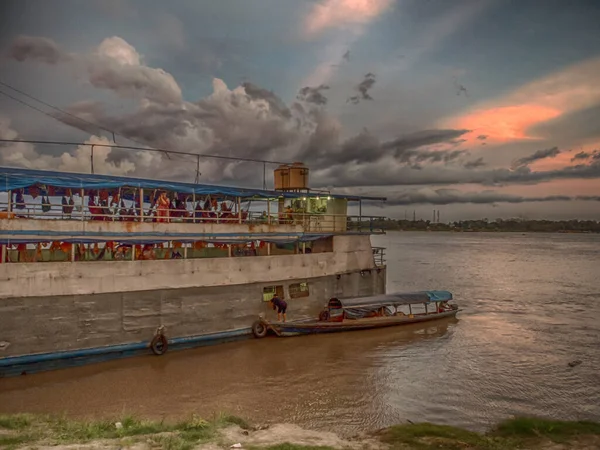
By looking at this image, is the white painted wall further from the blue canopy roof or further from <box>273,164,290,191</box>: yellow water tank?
<box>273,164,290,191</box>: yellow water tank

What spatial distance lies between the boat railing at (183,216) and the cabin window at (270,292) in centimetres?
324

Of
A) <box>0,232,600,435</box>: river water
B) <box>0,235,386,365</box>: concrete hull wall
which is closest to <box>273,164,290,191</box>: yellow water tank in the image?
<box>0,235,386,365</box>: concrete hull wall

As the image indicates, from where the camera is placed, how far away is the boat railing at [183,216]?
16469 mm

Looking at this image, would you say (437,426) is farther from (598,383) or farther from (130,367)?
(130,367)

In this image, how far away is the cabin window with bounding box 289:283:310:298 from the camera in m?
21.3

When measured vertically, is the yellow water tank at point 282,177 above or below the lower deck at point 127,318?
above

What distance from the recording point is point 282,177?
2503 centimetres

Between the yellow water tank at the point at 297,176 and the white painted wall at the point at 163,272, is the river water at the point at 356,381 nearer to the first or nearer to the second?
the white painted wall at the point at 163,272

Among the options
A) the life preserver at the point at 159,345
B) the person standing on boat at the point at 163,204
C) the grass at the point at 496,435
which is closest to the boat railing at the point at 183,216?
the person standing on boat at the point at 163,204

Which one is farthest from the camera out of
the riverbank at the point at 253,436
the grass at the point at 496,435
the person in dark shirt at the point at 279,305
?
the person in dark shirt at the point at 279,305

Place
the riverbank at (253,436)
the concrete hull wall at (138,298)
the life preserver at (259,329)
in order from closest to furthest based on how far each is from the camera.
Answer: the riverbank at (253,436)
the concrete hull wall at (138,298)
the life preserver at (259,329)

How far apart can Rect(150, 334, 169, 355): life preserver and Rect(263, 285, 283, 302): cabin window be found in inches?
198

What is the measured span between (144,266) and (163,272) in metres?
0.79

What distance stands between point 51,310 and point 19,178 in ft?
15.5
